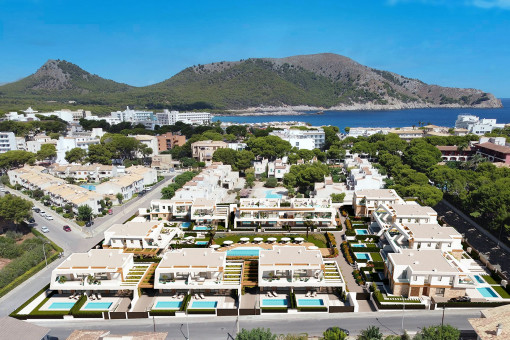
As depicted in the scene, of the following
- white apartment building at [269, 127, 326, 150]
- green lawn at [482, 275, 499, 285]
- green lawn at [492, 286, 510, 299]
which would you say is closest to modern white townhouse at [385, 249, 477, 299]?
green lawn at [492, 286, 510, 299]

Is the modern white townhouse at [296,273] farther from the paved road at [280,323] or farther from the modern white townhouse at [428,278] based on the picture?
the modern white townhouse at [428,278]

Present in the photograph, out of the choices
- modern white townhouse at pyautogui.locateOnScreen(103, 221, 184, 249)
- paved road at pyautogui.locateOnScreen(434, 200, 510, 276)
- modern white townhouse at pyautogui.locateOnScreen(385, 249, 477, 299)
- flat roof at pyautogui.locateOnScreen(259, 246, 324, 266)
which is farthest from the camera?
modern white townhouse at pyautogui.locateOnScreen(103, 221, 184, 249)

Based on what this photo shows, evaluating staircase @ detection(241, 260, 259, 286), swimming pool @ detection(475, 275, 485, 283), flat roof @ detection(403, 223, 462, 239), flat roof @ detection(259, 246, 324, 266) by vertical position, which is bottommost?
swimming pool @ detection(475, 275, 485, 283)

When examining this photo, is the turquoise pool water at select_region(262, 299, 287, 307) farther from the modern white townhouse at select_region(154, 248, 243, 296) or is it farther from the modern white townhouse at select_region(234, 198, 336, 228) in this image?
the modern white townhouse at select_region(234, 198, 336, 228)

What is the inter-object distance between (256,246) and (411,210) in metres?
21.6

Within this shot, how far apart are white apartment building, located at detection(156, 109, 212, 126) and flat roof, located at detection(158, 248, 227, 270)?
133 metres

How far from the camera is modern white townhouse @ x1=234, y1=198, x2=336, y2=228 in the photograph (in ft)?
153

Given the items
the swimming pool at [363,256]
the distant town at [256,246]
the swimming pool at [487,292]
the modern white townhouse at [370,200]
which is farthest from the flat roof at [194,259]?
the modern white townhouse at [370,200]

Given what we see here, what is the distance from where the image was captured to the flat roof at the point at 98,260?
31453mm

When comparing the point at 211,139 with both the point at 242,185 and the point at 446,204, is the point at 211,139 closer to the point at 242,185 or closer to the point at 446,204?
the point at 242,185

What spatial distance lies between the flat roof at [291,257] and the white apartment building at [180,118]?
135 meters

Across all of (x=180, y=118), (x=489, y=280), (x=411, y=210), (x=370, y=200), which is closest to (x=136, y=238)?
(x=370, y=200)

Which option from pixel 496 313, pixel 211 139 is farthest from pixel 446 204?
pixel 211 139

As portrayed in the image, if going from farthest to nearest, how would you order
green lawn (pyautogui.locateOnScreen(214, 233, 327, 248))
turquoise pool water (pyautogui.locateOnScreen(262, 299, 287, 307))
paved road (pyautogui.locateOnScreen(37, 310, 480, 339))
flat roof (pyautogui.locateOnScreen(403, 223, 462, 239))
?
green lawn (pyautogui.locateOnScreen(214, 233, 327, 248)) < flat roof (pyautogui.locateOnScreen(403, 223, 462, 239)) < turquoise pool water (pyautogui.locateOnScreen(262, 299, 287, 307)) < paved road (pyautogui.locateOnScreen(37, 310, 480, 339))
